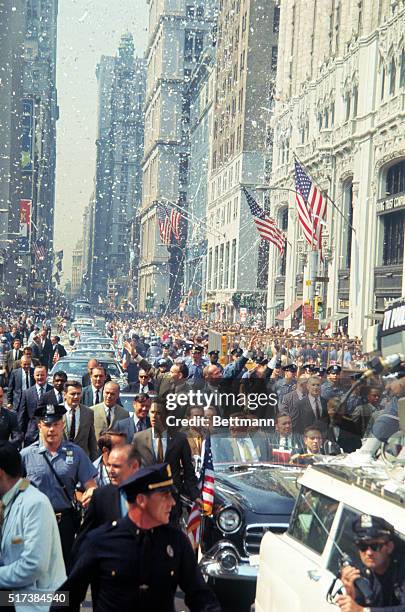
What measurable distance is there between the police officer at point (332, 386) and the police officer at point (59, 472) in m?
6.44

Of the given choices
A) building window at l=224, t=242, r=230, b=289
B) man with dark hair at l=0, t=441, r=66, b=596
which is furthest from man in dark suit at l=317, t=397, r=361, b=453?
building window at l=224, t=242, r=230, b=289

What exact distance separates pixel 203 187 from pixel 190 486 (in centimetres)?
10664

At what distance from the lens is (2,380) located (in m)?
17.5

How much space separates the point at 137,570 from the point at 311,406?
8711 mm

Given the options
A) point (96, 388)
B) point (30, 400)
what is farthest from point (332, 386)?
point (30, 400)

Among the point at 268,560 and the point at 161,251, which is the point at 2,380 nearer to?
the point at 268,560

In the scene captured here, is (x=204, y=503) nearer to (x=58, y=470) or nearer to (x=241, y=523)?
(x=241, y=523)

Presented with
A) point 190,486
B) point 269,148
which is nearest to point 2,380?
point 190,486

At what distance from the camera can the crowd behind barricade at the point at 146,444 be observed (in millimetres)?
4223

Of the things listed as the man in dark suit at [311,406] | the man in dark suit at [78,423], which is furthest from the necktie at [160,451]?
the man in dark suit at [311,406]

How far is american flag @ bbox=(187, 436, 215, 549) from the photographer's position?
8539mm

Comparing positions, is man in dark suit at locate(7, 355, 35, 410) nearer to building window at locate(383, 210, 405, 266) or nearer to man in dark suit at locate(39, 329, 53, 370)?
man in dark suit at locate(39, 329, 53, 370)

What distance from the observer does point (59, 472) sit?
24.2 feet

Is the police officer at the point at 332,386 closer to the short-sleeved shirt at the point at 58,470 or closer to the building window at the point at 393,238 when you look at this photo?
the short-sleeved shirt at the point at 58,470
